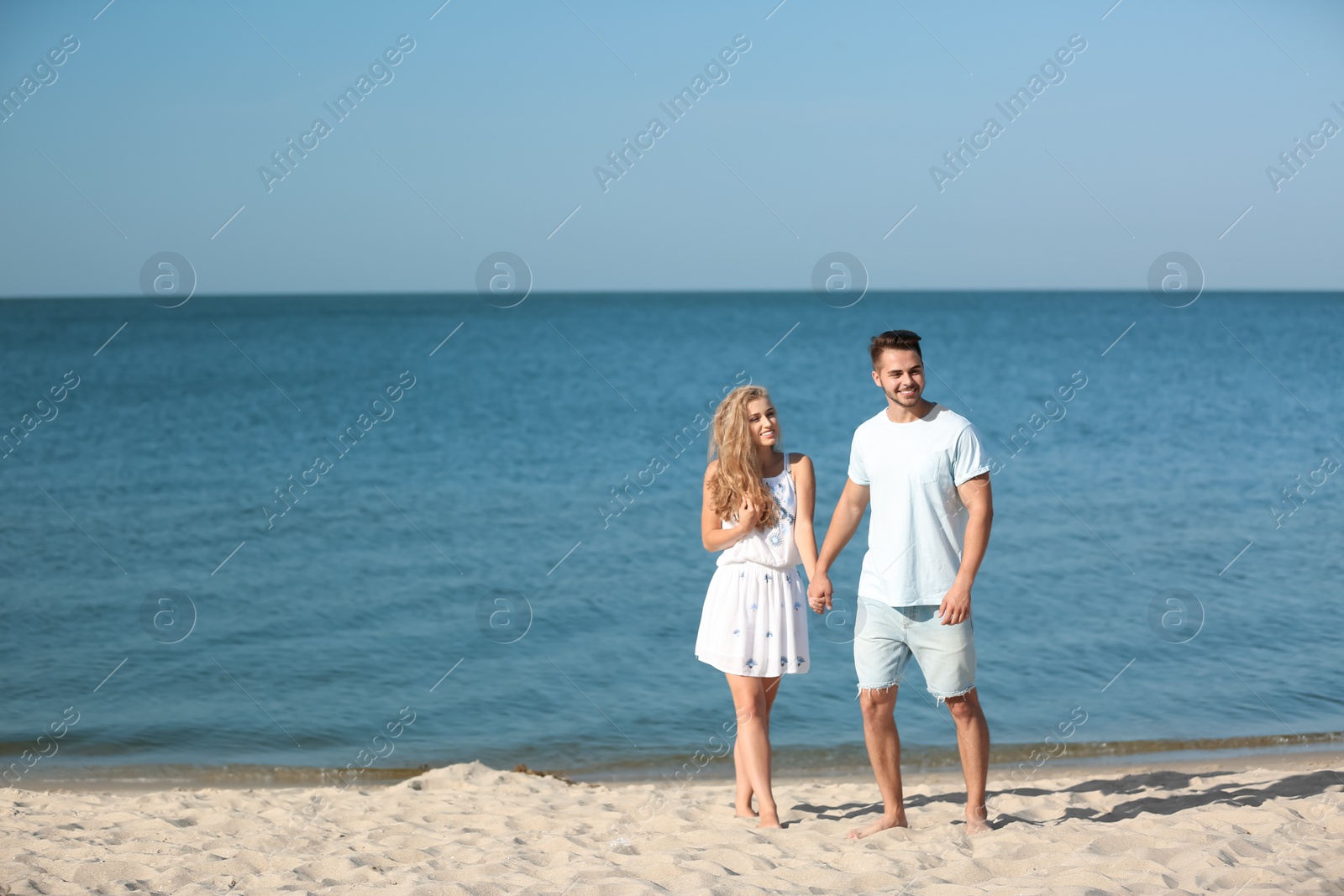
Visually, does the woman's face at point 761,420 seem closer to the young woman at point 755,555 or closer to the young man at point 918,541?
the young woman at point 755,555

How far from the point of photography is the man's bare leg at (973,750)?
412cm

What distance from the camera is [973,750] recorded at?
13.8ft

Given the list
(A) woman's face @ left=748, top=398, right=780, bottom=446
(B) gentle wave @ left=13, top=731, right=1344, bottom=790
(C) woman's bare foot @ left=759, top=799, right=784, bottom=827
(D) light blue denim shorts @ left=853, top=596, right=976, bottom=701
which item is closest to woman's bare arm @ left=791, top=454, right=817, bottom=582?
(A) woman's face @ left=748, top=398, right=780, bottom=446

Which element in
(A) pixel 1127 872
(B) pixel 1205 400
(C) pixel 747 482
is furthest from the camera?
(B) pixel 1205 400

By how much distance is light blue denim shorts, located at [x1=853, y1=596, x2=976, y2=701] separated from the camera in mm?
4012

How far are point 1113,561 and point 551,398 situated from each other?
18.2 meters

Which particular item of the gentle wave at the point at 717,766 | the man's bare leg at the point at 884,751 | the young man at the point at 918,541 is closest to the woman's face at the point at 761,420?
the young man at the point at 918,541

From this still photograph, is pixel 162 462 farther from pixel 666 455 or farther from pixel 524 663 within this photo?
pixel 524 663

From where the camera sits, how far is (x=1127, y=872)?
3715 millimetres

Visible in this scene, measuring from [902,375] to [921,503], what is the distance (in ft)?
1.56

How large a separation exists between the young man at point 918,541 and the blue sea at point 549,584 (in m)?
2.40

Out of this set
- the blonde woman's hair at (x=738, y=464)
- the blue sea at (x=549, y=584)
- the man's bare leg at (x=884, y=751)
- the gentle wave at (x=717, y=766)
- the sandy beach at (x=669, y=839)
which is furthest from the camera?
the blue sea at (x=549, y=584)

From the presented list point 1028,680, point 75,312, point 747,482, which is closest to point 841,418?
point 1028,680

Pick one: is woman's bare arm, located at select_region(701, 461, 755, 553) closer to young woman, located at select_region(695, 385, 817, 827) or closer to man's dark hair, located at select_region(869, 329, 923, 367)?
young woman, located at select_region(695, 385, 817, 827)
